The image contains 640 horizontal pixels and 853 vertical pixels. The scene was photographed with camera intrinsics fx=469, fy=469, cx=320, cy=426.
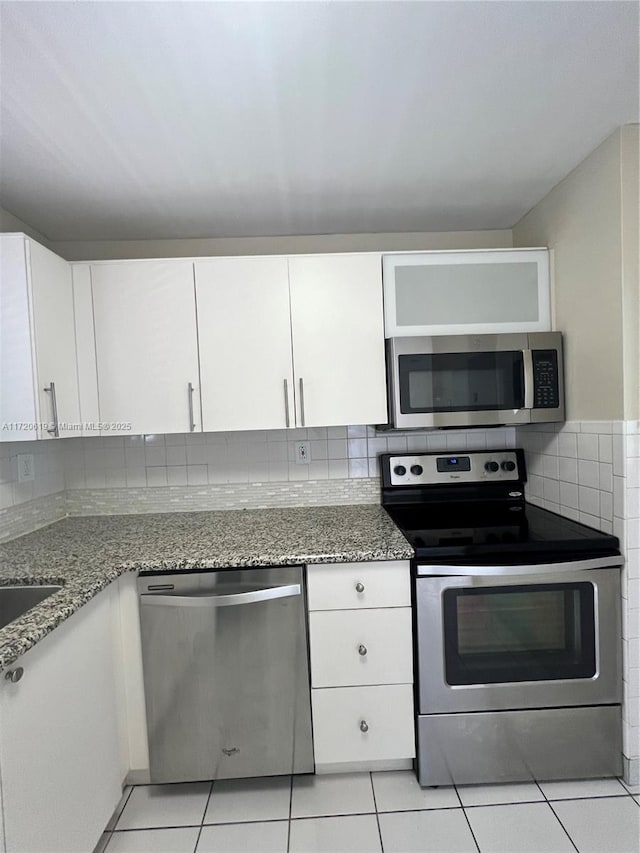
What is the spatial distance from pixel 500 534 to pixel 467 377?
645 millimetres

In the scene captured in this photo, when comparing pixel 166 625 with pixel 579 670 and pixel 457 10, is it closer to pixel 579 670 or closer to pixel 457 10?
pixel 579 670

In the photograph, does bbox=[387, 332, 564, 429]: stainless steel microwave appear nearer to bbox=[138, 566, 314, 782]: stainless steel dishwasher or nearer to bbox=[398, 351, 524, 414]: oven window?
bbox=[398, 351, 524, 414]: oven window

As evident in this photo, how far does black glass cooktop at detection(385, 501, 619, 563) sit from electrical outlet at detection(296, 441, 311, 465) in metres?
0.48

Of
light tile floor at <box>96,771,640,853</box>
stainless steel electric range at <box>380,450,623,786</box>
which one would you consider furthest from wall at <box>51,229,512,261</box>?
light tile floor at <box>96,771,640,853</box>

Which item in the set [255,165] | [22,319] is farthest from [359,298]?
[22,319]

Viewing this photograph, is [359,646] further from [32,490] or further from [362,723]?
[32,490]

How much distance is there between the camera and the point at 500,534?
5.81 ft

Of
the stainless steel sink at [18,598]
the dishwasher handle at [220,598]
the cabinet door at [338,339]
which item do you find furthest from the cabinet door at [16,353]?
the cabinet door at [338,339]

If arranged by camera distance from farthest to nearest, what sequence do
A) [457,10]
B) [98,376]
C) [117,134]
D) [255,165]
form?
[98,376] < [255,165] < [117,134] < [457,10]

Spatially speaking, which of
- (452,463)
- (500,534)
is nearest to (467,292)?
(452,463)

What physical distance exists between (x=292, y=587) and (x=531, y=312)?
1495 mm

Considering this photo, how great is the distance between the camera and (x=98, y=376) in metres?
1.98

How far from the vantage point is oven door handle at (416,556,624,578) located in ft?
5.32

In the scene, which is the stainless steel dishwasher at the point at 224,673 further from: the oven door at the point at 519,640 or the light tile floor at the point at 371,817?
the oven door at the point at 519,640
